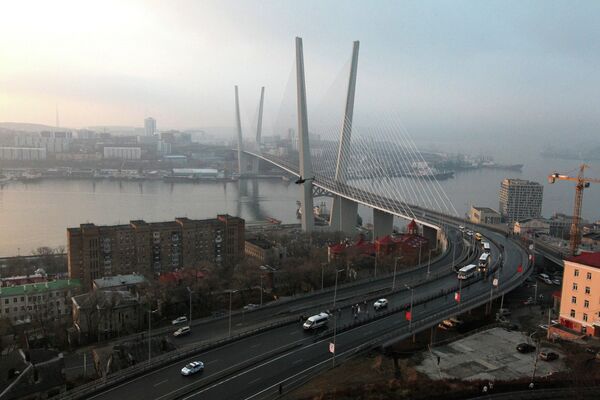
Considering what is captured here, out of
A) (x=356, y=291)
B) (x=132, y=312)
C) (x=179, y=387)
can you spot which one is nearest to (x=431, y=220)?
(x=356, y=291)

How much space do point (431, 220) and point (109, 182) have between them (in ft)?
65.1

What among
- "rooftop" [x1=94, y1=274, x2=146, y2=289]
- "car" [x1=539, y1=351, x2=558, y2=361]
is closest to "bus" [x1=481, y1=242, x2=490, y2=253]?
"car" [x1=539, y1=351, x2=558, y2=361]

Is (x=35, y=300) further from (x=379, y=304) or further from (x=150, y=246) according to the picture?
(x=379, y=304)

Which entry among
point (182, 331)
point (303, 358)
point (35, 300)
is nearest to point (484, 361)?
point (303, 358)

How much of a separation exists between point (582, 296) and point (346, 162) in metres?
6.03

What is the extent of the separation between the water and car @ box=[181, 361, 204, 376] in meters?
7.91

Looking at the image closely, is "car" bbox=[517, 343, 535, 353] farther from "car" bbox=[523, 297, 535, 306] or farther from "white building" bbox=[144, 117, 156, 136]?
"white building" bbox=[144, 117, 156, 136]

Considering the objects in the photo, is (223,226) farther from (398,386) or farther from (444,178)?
(444,178)

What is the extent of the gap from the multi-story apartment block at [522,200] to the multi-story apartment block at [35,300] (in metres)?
14.2

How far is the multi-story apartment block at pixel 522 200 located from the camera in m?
16.6

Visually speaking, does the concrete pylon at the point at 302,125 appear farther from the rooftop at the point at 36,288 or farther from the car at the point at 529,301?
the car at the point at 529,301

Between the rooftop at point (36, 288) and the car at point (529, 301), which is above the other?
the car at point (529, 301)

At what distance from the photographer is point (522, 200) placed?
1664 centimetres

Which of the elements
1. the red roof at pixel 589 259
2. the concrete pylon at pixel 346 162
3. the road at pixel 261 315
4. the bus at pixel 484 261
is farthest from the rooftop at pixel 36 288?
the red roof at pixel 589 259
